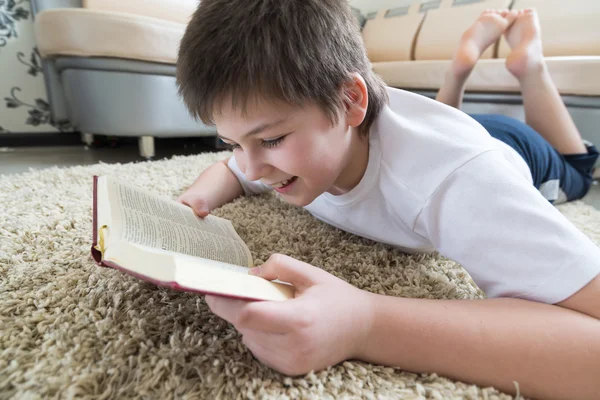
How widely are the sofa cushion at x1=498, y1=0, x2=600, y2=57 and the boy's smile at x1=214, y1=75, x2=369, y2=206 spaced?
1.19 m

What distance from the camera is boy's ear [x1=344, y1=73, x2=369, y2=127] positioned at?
0.47m

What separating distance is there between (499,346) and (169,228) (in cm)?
37

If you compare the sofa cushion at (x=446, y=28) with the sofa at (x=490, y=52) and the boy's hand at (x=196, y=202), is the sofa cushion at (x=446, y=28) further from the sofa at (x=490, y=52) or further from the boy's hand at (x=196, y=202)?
the boy's hand at (x=196, y=202)

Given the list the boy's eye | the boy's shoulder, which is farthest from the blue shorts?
the boy's eye

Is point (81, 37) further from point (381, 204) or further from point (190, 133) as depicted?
point (381, 204)

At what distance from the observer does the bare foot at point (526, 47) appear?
3.01 feet

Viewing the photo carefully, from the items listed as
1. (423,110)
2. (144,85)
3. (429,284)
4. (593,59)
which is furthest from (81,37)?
(593,59)

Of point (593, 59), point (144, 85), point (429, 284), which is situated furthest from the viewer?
point (144, 85)

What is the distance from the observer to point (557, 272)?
0.35 m

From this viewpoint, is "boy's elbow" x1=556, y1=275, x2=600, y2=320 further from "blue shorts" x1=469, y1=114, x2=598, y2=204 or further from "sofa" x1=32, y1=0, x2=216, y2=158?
"sofa" x1=32, y1=0, x2=216, y2=158

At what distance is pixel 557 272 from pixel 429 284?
169 mm

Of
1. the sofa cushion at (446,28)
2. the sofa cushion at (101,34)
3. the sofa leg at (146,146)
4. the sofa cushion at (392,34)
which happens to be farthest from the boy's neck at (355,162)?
the sofa cushion at (392,34)

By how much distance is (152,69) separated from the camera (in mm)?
1203

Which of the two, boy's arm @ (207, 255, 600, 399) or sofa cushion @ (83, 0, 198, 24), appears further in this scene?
sofa cushion @ (83, 0, 198, 24)
